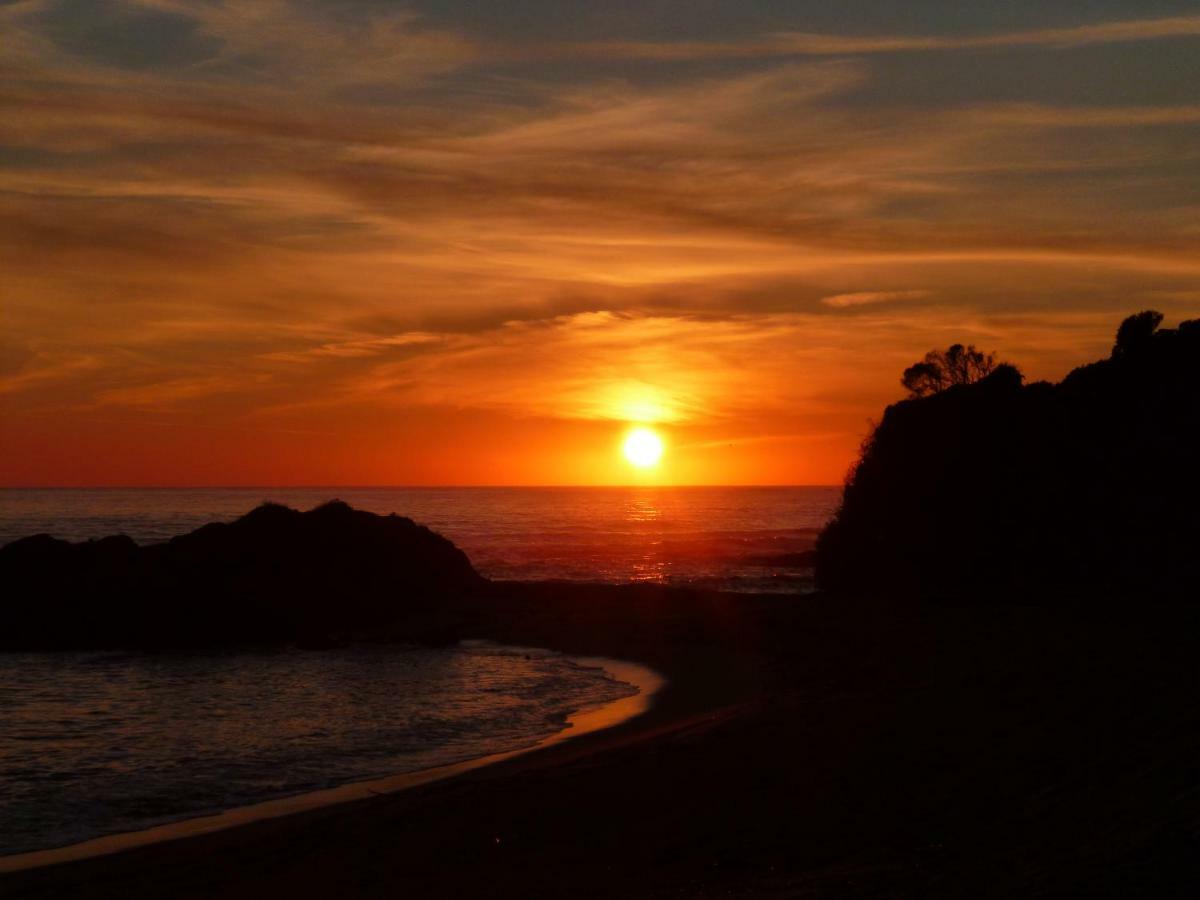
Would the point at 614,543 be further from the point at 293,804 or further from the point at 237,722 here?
the point at 293,804

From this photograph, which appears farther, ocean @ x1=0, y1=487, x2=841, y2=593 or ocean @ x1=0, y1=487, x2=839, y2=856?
ocean @ x1=0, y1=487, x2=841, y2=593

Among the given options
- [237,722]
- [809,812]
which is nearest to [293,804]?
[237,722]

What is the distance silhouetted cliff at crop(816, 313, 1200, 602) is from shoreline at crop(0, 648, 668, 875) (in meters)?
16.3

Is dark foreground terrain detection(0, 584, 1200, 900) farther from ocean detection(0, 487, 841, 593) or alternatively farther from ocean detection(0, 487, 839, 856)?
ocean detection(0, 487, 841, 593)

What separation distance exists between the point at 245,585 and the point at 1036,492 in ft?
82.0

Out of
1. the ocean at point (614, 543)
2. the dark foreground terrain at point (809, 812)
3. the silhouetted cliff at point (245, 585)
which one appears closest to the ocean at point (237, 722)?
the silhouetted cliff at point (245, 585)

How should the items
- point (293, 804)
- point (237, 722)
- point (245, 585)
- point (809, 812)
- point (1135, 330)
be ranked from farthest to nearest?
1. point (1135, 330)
2. point (245, 585)
3. point (237, 722)
4. point (293, 804)
5. point (809, 812)

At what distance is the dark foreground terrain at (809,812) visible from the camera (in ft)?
26.3

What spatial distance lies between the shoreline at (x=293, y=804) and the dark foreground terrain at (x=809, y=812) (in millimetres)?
437

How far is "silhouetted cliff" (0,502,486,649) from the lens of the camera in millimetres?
30547

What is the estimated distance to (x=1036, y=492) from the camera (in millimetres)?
32188

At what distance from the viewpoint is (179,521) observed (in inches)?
4402

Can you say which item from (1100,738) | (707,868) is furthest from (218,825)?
(1100,738)

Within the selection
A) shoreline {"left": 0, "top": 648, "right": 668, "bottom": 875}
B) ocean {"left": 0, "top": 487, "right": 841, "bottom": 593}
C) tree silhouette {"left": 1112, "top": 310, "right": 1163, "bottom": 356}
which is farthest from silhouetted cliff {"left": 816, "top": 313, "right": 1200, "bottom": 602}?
shoreline {"left": 0, "top": 648, "right": 668, "bottom": 875}
